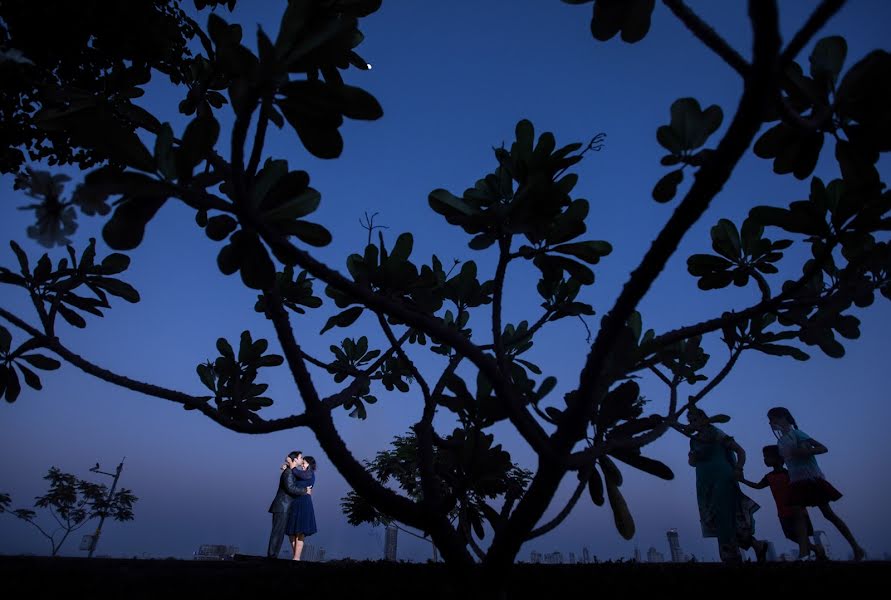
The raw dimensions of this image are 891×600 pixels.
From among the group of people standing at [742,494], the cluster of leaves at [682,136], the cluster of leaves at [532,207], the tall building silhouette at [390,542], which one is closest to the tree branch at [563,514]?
the cluster of leaves at [532,207]

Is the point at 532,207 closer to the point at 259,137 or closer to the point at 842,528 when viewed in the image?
the point at 259,137

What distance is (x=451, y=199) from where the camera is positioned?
155 cm

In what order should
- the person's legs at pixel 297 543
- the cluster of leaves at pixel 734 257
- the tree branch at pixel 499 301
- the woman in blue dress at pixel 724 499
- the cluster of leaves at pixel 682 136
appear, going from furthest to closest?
the person's legs at pixel 297 543
the woman in blue dress at pixel 724 499
the cluster of leaves at pixel 734 257
the tree branch at pixel 499 301
the cluster of leaves at pixel 682 136

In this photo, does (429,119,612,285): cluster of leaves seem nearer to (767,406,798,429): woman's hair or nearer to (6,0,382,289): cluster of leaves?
(6,0,382,289): cluster of leaves

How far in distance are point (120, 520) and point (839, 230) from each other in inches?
1130

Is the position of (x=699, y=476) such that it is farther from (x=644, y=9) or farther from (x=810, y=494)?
(x=644, y=9)

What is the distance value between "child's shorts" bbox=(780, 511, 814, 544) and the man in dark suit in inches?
243

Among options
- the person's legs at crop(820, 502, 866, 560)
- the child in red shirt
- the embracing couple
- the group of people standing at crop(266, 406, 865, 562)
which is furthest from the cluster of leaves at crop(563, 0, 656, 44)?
the embracing couple

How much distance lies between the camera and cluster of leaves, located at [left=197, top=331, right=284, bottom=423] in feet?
7.40

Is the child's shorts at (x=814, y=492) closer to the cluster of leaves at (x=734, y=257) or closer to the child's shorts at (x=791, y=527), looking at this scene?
the child's shorts at (x=791, y=527)

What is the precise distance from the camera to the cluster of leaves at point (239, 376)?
2.26 meters

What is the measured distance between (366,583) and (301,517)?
5.84m

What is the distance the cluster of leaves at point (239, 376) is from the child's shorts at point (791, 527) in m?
5.68

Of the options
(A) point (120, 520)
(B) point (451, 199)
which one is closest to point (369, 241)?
(B) point (451, 199)
